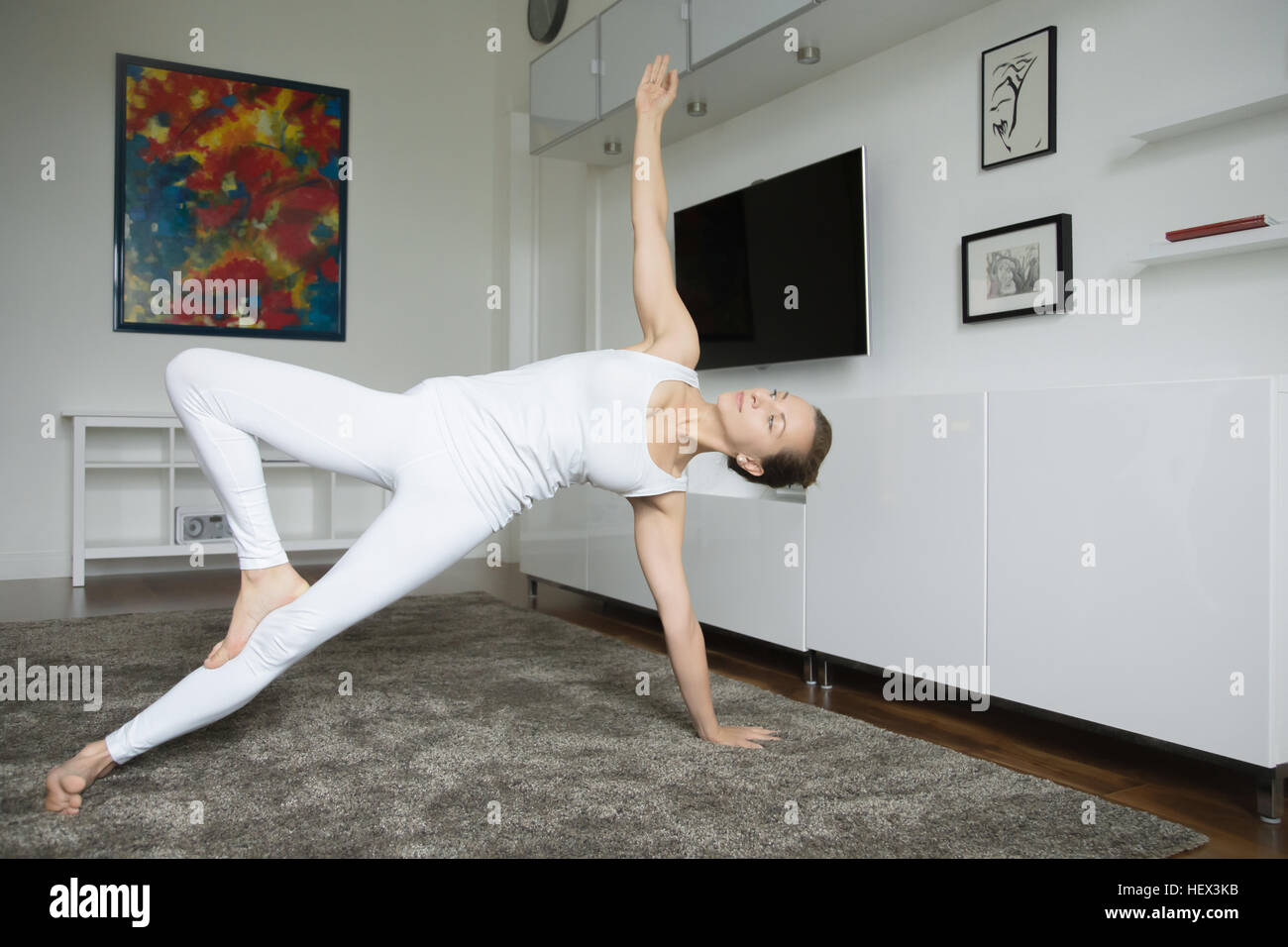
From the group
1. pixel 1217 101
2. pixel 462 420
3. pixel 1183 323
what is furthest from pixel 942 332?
pixel 462 420

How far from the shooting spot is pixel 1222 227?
2254 millimetres

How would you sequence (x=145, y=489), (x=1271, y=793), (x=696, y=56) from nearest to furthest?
(x=1271, y=793) < (x=696, y=56) < (x=145, y=489)

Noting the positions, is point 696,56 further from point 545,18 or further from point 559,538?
point 545,18

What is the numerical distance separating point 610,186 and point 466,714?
11.0 ft

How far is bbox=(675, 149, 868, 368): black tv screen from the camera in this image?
3.38 m

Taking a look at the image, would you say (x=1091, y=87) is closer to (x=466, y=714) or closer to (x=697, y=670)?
(x=697, y=670)

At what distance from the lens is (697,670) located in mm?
2148

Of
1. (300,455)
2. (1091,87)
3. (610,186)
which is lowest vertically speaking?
(300,455)

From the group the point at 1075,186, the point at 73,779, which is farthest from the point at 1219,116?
the point at 73,779

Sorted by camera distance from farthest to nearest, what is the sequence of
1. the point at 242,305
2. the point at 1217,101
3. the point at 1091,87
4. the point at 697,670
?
the point at 242,305 → the point at 1091,87 → the point at 1217,101 → the point at 697,670

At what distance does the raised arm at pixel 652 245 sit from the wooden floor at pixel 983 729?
42.0 inches

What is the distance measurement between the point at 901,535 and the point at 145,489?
171 inches

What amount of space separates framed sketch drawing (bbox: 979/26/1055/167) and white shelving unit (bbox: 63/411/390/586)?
3553mm
